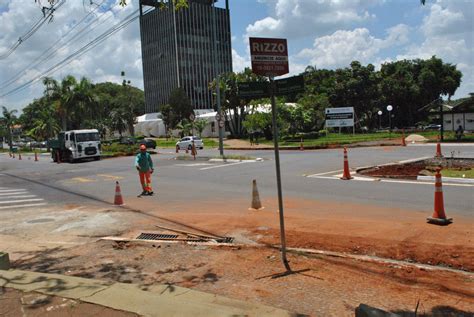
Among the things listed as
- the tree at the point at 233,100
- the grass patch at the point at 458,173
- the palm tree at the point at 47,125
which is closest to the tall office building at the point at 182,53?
the palm tree at the point at 47,125

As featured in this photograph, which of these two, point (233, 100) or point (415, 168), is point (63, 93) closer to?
point (233, 100)

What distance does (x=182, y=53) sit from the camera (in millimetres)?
100875

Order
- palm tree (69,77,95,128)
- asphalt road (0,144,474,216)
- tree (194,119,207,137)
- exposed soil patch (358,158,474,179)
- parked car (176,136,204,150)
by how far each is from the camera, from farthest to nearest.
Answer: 1. tree (194,119,207,137)
2. palm tree (69,77,95,128)
3. parked car (176,136,204,150)
4. exposed soil patch (358,158,474,179)
5. asphalt road (0,144,474,216)

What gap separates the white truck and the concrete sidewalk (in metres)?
30.6

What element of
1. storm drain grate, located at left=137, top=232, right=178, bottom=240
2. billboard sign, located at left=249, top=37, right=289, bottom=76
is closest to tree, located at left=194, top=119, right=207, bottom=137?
storm drain grate, located at left=137, top=232, right=178, bottom=240

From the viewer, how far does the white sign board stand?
51.2m

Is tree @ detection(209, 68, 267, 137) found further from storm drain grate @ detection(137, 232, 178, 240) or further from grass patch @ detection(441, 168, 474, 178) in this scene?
storm drain grate @ detection(137, 232, 178, 240)

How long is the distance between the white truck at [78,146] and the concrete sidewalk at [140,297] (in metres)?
30.6

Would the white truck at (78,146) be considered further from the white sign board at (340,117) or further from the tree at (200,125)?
the tree at (200,125)

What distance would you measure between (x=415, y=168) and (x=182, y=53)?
88313mm

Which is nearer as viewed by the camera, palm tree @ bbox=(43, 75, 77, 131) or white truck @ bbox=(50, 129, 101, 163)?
white truck @ bbox=(50, 129, 101, 163)

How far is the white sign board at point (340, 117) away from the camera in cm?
5116

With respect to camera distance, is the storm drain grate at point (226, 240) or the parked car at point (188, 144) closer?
the storm drain grate at point (226, 240)

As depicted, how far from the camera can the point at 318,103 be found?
Answer: 59.0m
